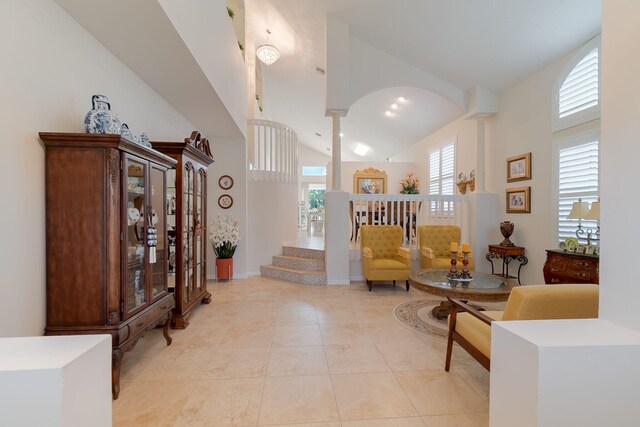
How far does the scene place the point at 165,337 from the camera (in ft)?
8.78

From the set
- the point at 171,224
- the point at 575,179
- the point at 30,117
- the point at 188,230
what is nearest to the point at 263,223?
the point at 188,230

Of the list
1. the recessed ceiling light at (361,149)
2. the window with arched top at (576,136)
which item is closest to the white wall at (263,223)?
the window with arched top at (576,136)

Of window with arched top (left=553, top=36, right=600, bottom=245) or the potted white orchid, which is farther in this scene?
the potted white orchid

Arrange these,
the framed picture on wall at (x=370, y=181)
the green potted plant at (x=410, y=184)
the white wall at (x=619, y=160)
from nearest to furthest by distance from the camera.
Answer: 1. the white wall at (x=619, y=160)
2. the green potted plant at (x=410, y=184)
3. the framed picture on wall at (x=370, y=181)

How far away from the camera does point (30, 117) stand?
1.76 meters

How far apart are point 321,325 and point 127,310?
185 cm

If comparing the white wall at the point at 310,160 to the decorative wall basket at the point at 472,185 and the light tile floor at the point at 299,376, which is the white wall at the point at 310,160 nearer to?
the decorative wall basket at the point at 472,185

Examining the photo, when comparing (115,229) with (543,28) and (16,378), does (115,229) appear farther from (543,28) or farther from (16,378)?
(543,28)

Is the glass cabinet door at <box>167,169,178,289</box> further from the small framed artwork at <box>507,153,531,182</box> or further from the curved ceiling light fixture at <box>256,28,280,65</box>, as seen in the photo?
the small framed artwork at <box>507,153,531,182</box>

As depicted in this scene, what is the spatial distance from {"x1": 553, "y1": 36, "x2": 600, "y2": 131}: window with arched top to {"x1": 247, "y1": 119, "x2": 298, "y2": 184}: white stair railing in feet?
14.5

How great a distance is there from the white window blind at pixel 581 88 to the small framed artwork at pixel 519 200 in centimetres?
113

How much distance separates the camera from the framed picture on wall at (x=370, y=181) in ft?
30.5

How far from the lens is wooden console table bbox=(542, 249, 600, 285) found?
9.78 ft

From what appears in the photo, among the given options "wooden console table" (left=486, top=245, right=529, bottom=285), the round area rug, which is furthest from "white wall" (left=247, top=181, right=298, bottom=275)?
"wooden console table" (left=486, top=245, right=529, bottom=285)
